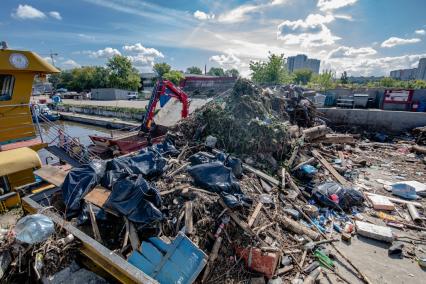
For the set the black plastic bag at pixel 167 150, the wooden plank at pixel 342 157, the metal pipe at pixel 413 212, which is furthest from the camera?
the wooden plank at pixel 342 157

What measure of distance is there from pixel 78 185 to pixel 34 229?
104cm

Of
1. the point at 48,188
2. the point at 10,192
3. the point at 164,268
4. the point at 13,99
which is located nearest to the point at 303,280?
the point at 164,268

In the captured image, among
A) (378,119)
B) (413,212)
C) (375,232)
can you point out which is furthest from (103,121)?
(413,212)

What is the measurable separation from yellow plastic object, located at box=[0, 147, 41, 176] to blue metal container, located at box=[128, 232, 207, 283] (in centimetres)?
370

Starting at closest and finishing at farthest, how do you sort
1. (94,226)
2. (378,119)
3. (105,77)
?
1. (94,226)
2. (378,119)
3. (105,77)

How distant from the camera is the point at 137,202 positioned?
152 inches

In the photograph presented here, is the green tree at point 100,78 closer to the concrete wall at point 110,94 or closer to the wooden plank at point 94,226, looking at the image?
the concrete wall at point 110,94

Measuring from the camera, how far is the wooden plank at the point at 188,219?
3662 mm

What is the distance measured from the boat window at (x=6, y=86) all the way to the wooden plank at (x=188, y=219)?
19.9ft

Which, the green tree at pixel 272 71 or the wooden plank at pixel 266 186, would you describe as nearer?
the wooden plank at pixel 266 186

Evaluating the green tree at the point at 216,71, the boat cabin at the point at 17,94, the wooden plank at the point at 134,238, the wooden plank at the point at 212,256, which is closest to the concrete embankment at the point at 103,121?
Result: the boat cabin at the point at 17,94

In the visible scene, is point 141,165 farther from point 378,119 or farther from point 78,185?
point 378,119

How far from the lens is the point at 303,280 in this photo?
139 inches

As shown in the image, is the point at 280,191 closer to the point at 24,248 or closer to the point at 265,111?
the point at 265,111
